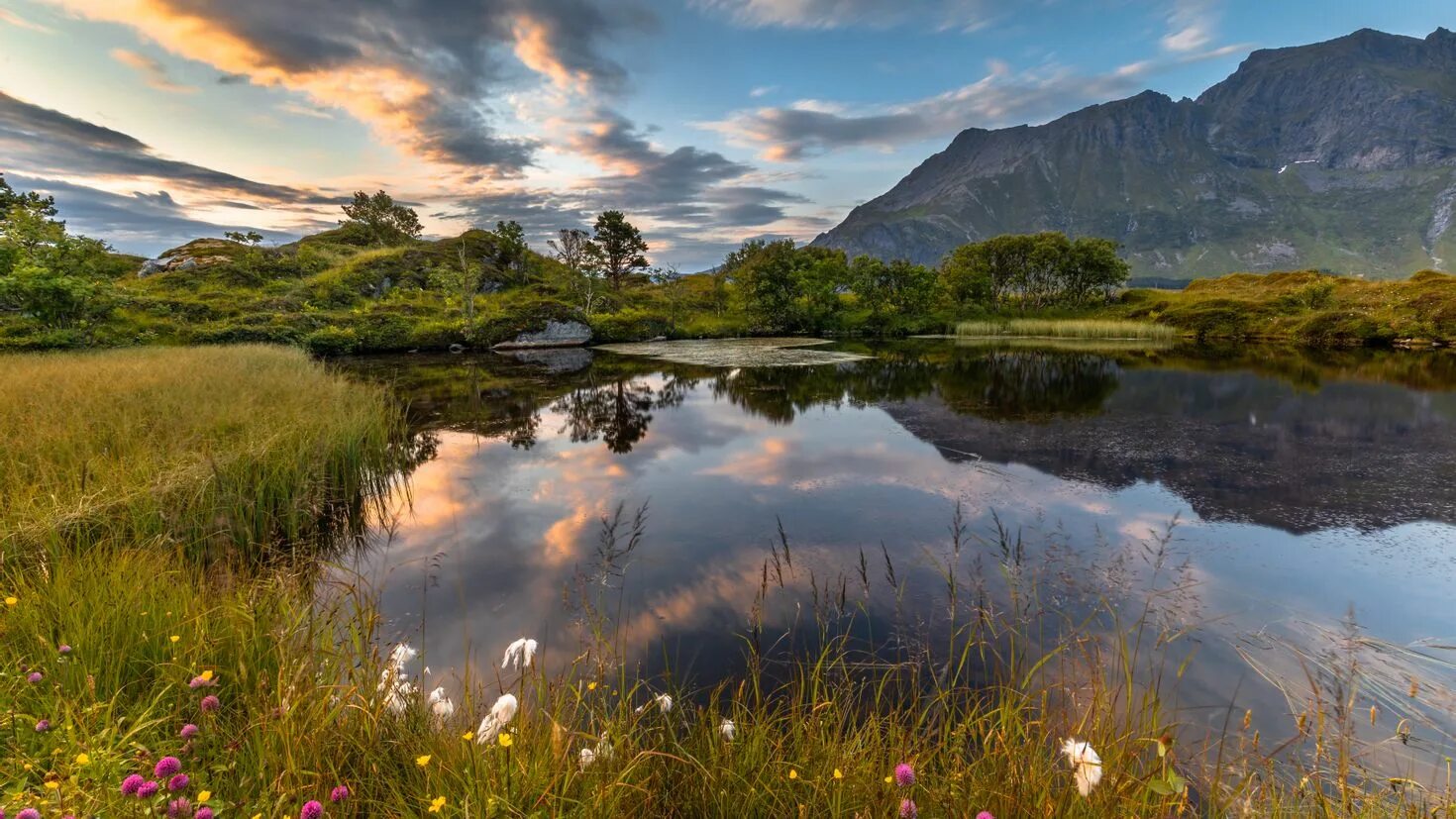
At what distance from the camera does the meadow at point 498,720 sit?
8.66 feet

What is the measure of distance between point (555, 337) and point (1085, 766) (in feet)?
166

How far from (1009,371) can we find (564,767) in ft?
104

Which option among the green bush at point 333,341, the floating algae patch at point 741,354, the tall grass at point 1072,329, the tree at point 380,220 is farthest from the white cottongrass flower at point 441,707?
the tree at point 380,220

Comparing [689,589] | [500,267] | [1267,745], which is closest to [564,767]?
[689,589]

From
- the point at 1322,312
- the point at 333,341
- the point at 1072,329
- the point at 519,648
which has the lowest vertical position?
the point at 333,341

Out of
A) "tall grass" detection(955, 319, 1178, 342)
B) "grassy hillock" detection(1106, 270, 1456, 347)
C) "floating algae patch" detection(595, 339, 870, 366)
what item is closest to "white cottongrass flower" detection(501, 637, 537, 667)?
"floating algae patch" detection(595, 339, 870, 366)

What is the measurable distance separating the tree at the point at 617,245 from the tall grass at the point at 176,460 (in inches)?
2420

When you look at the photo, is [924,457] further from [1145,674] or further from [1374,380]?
[1374,380]

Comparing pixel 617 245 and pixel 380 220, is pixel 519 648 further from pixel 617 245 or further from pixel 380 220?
pixel 380 220

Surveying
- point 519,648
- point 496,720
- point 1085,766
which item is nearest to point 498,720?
point 496,720

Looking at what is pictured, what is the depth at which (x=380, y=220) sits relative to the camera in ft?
260

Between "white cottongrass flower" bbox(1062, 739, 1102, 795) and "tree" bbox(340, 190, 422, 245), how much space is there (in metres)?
91.4

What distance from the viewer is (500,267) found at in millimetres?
70062

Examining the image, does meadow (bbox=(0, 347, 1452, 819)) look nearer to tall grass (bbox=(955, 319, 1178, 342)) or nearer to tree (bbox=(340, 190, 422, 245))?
tall grass (bbox=(955, 319, 1178, 342))
